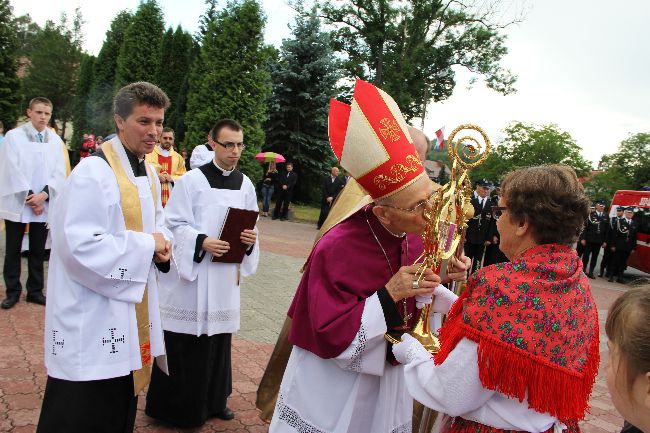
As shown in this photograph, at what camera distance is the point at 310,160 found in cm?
2184

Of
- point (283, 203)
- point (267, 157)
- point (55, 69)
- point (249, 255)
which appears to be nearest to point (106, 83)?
point (55, 69)

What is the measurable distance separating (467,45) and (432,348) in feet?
91.1

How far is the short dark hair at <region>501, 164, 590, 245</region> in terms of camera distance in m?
1.75

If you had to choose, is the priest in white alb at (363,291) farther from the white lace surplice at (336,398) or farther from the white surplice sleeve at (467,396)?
the white surplice sleeve at (467,396)

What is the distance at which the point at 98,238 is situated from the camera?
2.52 meters

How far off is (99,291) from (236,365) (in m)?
2.67

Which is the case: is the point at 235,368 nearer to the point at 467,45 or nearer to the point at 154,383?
the point at 154,383

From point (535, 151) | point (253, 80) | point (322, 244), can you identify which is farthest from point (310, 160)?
point (535, 151)

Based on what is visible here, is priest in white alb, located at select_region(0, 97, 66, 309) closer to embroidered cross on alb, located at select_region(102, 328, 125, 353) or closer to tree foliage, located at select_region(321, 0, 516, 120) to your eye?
embroidered cross on alb, located at select_region(102, 328, 125, 353)

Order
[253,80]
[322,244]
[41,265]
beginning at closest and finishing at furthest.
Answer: [322,244]
[41,265]
[253,80]

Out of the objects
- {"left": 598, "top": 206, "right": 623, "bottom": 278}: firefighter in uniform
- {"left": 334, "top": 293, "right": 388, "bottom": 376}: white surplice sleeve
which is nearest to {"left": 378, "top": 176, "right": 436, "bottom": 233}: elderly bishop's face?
{"left": 334, "top": 293, "right": 388, "bottom": 376}: white surplice sleeve

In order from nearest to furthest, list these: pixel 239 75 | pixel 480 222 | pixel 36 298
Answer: pixel 36 298 < pixel 480 222 < pixel 239 75

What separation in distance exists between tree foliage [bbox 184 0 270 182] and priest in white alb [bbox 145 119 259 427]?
1423cm

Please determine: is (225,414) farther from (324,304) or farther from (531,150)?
(531,150)
